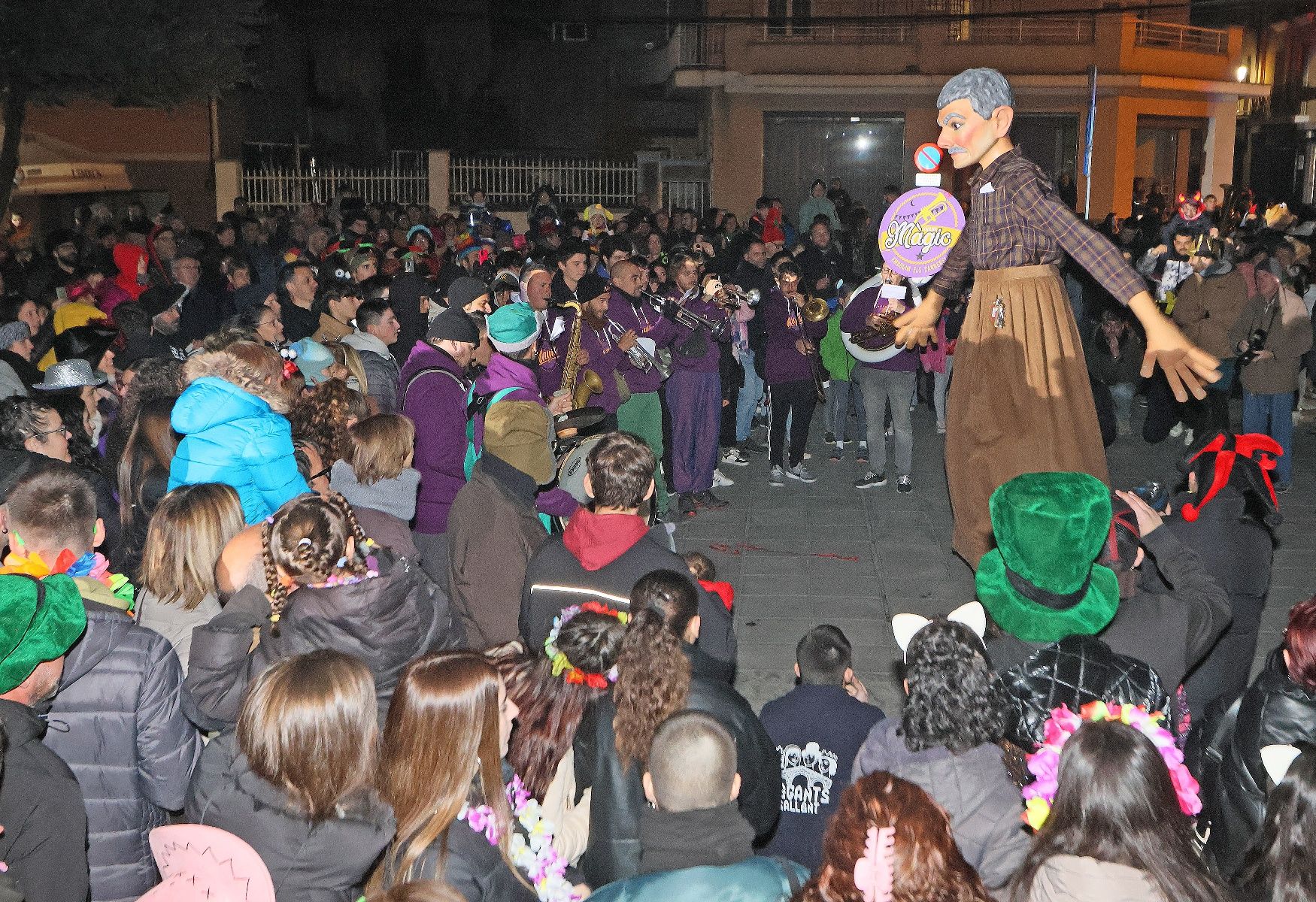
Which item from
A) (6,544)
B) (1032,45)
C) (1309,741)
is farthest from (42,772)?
(1032,45)

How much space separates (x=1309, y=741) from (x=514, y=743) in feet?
6.86

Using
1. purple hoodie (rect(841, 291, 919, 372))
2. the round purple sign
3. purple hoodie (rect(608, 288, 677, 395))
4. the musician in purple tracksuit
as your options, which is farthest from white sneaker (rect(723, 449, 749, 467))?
the round purple sign

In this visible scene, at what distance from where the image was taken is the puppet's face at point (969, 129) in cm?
512

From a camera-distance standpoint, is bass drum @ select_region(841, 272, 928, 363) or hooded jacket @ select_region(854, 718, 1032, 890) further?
bass drum @ select_region(841, 272, 928, 363)

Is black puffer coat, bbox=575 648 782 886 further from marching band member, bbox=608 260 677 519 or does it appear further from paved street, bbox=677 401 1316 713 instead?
marching band member, bbox=608 260 677 519

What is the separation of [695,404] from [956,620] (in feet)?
20.2

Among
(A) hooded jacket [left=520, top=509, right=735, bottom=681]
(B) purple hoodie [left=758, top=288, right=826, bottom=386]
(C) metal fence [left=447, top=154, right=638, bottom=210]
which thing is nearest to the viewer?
(A) hooded jacket [left=520, top=509, right=735, bottom=681]

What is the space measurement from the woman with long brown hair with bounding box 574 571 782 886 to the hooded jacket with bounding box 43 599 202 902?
3.85ft

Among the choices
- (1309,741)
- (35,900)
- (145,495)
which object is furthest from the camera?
(145,495)

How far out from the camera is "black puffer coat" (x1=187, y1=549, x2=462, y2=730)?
386 centimetres

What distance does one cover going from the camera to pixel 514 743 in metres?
3.66

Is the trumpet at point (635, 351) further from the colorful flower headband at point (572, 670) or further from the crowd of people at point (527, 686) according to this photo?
the colorful flower headband at point (572, 670)

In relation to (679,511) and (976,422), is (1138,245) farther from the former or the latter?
(976,422)

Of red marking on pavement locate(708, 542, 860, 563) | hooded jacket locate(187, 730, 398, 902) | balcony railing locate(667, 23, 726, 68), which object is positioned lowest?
red marking on pavement locate(708, 542, 860, 563)
